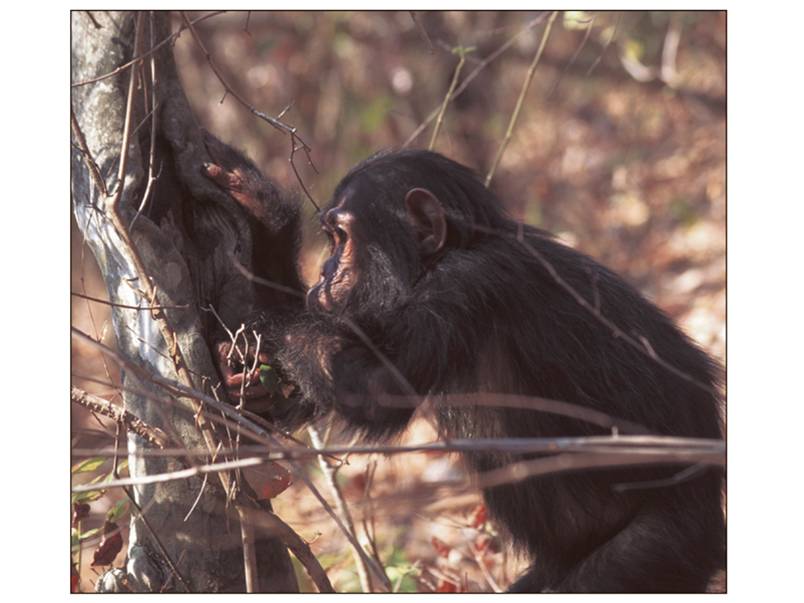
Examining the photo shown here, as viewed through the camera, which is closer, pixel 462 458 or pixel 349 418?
pixel 349 418

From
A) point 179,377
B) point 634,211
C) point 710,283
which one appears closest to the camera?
point 179,377

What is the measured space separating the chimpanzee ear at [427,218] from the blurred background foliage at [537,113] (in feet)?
16.4

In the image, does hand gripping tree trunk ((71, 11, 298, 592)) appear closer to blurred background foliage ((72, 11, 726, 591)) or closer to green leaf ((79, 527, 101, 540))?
green leaf ((79, 527, 101, 540))

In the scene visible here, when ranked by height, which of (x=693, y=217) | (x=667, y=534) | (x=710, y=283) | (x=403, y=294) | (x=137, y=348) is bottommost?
(x=667, y=534)

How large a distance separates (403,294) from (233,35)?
7965 millimetres

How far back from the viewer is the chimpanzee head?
4.16 m

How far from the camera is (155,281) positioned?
12.4 ft

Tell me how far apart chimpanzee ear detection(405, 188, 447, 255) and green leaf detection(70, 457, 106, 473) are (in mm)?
1469

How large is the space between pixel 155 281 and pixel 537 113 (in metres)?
8.47

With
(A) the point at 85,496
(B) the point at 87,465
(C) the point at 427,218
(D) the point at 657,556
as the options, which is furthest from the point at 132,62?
(D) the point at 657,556

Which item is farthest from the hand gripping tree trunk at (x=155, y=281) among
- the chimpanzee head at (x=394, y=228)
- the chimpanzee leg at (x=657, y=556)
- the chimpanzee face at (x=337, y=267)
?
the chimpanzee leg at (x=657, y=556)

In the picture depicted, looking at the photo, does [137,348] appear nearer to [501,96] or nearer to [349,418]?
[349,418]

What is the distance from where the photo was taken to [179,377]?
3.72 m

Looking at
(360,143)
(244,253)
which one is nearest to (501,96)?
(360,143)
